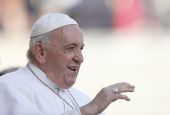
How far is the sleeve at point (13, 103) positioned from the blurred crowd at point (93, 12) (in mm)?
11114

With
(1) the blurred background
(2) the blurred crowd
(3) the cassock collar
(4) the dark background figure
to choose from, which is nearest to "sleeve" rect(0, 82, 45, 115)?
(3) the cassock collar

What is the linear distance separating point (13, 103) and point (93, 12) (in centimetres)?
1131

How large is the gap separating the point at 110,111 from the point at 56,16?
7.56 metres

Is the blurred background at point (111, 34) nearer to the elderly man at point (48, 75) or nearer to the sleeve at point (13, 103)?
the elderly man at point (48, 75)

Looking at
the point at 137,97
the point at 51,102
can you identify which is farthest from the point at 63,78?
the point at 137,97

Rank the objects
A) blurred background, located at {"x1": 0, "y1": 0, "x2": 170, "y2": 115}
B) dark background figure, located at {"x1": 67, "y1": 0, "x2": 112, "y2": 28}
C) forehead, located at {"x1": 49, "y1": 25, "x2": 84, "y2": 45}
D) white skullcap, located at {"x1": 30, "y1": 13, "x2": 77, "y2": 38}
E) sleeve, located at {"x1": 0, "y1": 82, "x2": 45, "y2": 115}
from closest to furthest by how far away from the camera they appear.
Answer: sleeve, located at {"x1": 0, "y1": 82, "x2": 45, "y2": 115}
forehead, located at {"x1": 49, "y1": 25, "x2": 84, "y2": 45}
white skullcap, located at {"x1": 30, "y1": 13, "x2": 77, "y2": 38}
blurred background, located at {"x1": 0, "y1": 0, "x2": 170, "y2": 115}
dark background figure, located at {"x1": 67, "y1": 0, "x2": 112, "y2": 28}

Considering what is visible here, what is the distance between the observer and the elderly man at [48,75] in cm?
458

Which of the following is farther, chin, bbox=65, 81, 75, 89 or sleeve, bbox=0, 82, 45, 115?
chin, bbox=65, 81, 75, 89

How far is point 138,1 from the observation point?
1645 cm

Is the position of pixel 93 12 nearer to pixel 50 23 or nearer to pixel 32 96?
pixel 50 23

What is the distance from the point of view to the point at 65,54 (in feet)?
15.2

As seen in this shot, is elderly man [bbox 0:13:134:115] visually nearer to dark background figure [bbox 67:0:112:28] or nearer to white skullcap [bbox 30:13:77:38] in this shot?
white skullcap [bbox 30:13:77:38]

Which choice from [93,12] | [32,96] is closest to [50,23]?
[32,96]

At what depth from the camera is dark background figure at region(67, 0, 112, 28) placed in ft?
51.9
